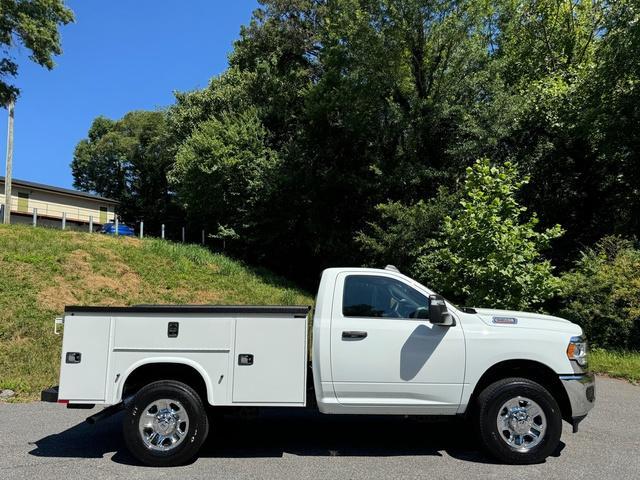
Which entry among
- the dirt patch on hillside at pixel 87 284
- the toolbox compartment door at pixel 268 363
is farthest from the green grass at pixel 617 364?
the dirt patch on hillside at pixel 87 284

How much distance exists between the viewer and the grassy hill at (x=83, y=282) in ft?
38.1

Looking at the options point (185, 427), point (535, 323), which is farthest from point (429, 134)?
point (185, 427)

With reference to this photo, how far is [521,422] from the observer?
5496 millimetres

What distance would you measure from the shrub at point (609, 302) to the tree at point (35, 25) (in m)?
21.1

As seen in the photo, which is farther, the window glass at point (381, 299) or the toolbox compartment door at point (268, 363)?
the window glass at point (381, 299)

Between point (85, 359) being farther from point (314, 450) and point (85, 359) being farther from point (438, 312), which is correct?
point (438, 312)

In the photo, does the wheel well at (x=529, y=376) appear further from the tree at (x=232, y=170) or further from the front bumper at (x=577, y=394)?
the tree at (x=232, y=170)

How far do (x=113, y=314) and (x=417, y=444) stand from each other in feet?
11.9

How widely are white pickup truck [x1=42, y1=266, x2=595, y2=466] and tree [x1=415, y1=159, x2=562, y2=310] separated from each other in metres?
5.59

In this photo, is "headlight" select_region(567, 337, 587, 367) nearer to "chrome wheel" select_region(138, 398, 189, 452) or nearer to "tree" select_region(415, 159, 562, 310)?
"chrome wheel" select_region(138, 398, 189, 452)

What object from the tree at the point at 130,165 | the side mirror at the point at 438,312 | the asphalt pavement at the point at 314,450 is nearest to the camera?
the asphalt pavement at the point at 314,450

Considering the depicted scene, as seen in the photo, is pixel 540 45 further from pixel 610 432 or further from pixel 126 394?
pixel 126 394

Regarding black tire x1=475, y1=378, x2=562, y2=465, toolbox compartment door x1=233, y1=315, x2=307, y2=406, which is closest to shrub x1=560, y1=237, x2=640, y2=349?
black tire x1=475, y1=378, x2=562, y2=465

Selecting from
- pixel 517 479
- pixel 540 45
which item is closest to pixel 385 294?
pixel 517 479
